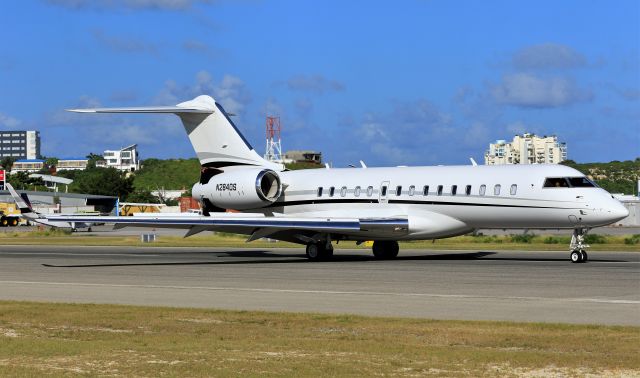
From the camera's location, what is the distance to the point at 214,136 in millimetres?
40219

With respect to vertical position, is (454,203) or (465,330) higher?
(454,203)

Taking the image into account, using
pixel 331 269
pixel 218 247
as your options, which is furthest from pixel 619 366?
pixel 218 247

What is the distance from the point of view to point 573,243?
31.7 m

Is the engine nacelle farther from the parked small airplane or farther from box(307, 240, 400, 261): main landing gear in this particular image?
box(307, 240, 400, 261): main landing gear

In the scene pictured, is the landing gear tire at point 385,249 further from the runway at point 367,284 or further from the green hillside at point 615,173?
the green hillside at point 615,173

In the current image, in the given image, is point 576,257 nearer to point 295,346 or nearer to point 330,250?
point 330,250

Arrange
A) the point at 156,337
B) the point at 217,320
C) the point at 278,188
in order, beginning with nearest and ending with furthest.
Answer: the point at 156,337 → the point at 217,320 → the point at 278,188

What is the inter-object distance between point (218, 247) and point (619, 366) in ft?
125

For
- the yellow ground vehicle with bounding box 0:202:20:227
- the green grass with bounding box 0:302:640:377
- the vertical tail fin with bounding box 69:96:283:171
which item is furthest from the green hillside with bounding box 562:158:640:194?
the green grass with bounding box 0:302:640:377

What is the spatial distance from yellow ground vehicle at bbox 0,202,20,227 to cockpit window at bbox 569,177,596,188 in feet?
275

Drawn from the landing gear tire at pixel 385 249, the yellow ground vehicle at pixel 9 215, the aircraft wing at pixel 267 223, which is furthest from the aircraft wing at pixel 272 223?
the yellow ground vehicle at pixel 9 215

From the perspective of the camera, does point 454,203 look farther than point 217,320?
Yes

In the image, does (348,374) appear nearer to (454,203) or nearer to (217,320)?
(217,320)

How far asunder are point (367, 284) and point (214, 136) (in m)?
17.3
